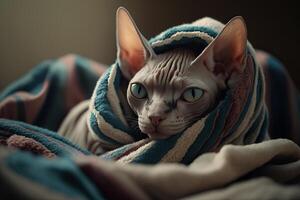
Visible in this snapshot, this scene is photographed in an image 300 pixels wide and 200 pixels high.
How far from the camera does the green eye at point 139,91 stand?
902 mm

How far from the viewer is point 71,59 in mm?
1385

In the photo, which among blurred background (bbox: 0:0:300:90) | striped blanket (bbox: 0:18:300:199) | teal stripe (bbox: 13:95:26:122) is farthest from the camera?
blurred background (bbox: 0:0:300:90)

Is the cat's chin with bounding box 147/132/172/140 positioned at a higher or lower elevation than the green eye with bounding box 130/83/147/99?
lower

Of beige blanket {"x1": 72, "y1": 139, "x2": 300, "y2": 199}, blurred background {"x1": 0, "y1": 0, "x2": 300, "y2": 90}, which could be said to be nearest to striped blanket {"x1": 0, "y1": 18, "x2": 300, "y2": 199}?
beige blanket {"x1": 72, "y1": 139, "x2": 300, "y2": 199}

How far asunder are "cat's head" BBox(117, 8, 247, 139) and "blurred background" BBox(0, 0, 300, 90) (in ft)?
1.29

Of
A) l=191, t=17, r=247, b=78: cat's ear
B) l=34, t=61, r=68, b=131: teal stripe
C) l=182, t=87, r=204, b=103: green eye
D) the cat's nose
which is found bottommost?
l=34, t=61, r=68, b=131: teal stripe

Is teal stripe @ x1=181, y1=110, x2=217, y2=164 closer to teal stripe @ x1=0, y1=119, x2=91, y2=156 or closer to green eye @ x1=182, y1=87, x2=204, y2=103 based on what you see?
green eye @ x1=182, y1=87, x2=204, y2=103

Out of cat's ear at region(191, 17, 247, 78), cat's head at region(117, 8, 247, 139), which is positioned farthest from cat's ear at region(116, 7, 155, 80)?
cat's ear at region(191, 17, 247, 78)

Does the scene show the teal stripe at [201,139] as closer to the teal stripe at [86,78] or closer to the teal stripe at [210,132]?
the teal stripe at [210,132]

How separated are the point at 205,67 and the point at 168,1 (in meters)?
0.52

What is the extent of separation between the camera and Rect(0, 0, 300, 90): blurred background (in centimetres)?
134

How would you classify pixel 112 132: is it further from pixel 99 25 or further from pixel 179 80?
pixel 99 25

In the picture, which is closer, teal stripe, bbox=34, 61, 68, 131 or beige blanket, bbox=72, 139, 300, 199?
beige blanket, bbox=72, 139, 300, 199

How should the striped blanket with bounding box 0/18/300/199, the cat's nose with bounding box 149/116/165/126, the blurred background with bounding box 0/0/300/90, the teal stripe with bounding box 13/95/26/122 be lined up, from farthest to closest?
the blurred background with bounding box 0/0/300/90, the teal stripe with bounding box 13/95/26/122, the cat's nose with bounding box 149/116/165/126, the striped blanket with bounding box 0/18/300/199
